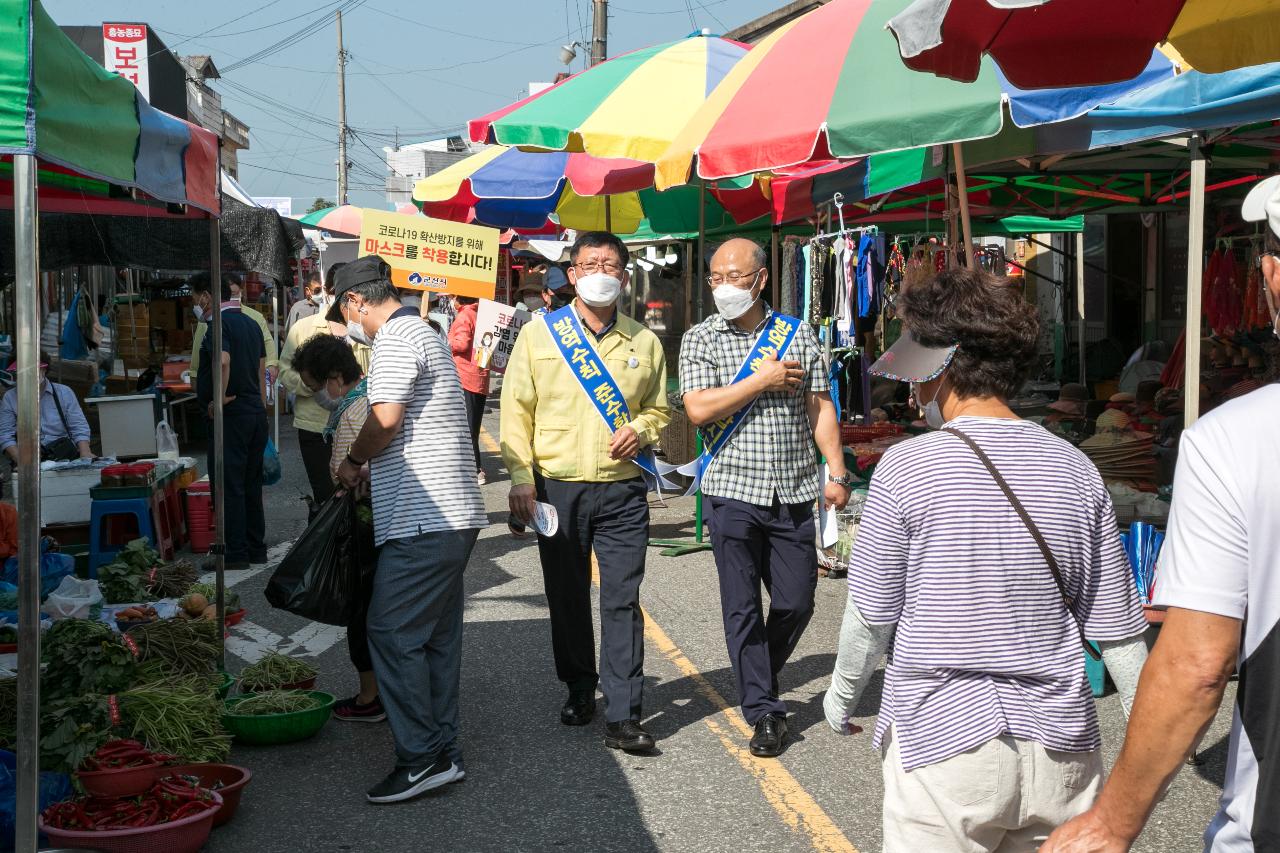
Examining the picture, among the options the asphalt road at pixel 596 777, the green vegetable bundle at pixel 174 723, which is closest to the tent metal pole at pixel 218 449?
the asphalt road at pixel 596 777

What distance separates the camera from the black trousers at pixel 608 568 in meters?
5.61

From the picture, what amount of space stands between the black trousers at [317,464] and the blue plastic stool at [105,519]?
1.30 metres

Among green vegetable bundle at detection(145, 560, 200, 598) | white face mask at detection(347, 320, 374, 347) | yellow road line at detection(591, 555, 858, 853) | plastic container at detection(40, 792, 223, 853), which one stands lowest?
yellow road line at detection(591, 555, 858, 853)

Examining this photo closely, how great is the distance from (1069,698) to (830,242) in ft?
22.6

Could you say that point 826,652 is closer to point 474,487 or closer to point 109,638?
point 474,487

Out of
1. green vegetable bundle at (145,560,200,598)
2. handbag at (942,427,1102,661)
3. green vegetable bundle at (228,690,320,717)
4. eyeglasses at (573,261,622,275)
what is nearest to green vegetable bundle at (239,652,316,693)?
green vegetable bundle at (228,690,320,717)

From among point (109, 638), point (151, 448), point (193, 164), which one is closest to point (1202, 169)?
point (193, 164)

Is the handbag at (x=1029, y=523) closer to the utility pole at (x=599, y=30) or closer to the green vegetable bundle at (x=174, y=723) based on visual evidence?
the green vegetable bundle at (x=174, y=723)

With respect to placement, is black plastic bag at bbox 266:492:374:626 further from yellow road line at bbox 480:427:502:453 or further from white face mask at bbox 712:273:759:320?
yellow road line at bbox 480:427:502:453

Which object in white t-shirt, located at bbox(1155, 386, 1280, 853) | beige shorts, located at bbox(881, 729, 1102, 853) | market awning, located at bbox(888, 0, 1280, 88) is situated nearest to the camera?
white t-shirt, located at bbox(1155, 386, 1280, 853)

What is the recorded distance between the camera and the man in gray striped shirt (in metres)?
4.98

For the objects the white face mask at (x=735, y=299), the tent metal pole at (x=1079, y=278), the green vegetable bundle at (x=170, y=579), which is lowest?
the green vegetable bundle at (x=170, y=579)

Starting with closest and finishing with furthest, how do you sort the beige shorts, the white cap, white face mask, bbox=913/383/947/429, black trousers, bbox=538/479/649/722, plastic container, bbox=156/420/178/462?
the white cap < the beige shorts < white face mask, bbox=913/383/947/429 < black trousers, bbox=538/479/649/722 < plastic container, bbox=156/420/178/462

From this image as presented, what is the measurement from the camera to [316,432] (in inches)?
353
